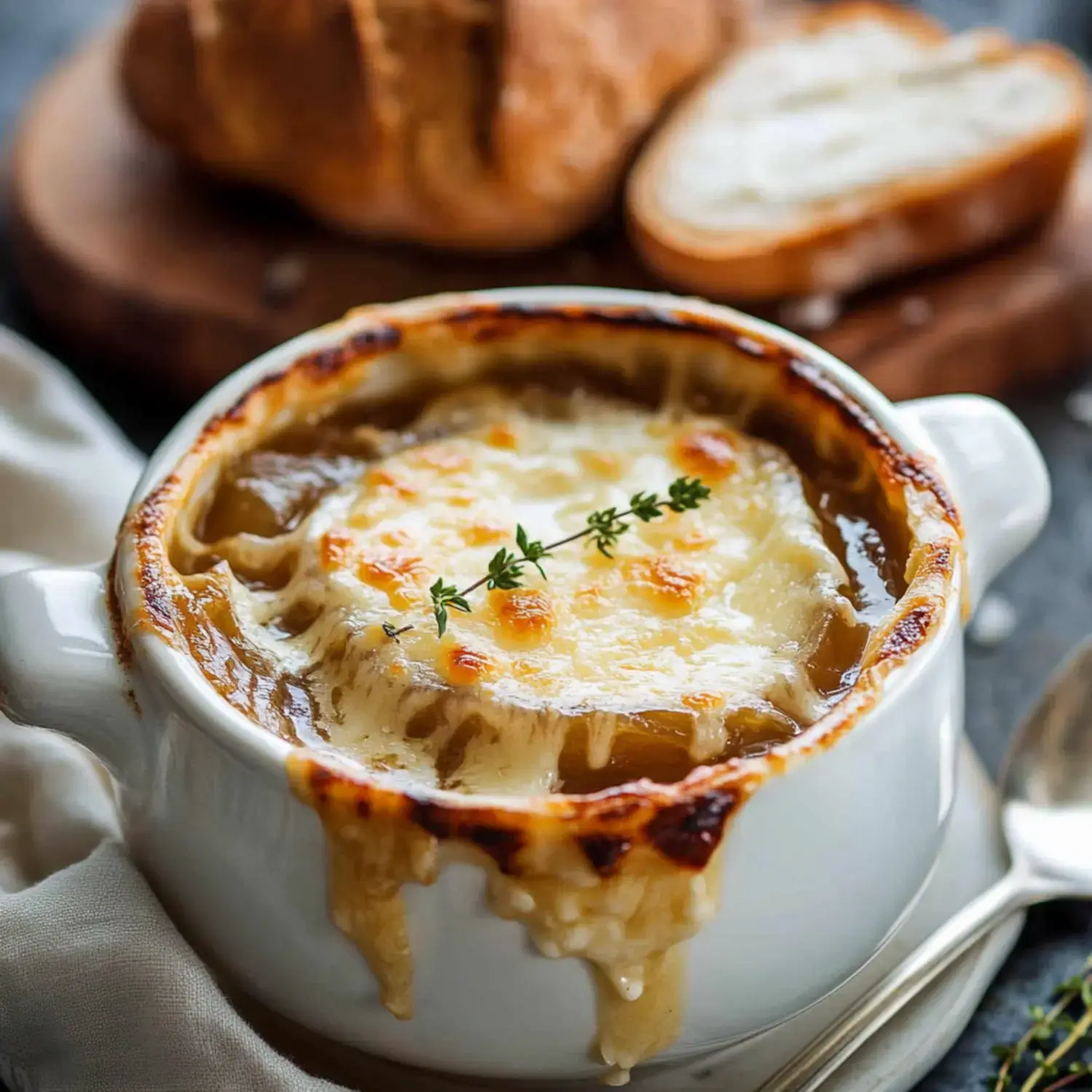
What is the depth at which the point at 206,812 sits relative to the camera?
130 cm

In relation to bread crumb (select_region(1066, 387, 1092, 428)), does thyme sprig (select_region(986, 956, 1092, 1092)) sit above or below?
above

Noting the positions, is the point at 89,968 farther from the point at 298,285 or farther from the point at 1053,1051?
the point at 298,285

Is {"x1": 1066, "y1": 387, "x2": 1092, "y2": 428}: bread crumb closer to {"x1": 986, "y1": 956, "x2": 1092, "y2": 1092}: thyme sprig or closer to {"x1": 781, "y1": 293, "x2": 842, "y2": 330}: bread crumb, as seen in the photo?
{"x1": 781, "y1": 293, "x2": 842, "y2": 330}: bread crumb

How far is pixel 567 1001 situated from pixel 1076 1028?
61 centimetres

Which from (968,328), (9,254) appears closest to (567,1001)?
(968,328)

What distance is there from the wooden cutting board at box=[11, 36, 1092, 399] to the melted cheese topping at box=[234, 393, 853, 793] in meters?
0.97

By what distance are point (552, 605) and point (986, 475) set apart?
481 millimetres

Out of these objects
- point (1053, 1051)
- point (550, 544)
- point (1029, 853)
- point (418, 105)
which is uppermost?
point (550, 544)

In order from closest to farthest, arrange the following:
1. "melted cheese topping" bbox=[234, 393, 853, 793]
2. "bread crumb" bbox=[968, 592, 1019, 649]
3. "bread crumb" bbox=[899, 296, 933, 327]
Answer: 1. "melted cheese topping" bbox=[234, 393, 853, 793]
2. "bread crumb" bbox=[968, 592, 1019, 649]
3. "bread crumb" bbox=[899, 296, 933, 327]

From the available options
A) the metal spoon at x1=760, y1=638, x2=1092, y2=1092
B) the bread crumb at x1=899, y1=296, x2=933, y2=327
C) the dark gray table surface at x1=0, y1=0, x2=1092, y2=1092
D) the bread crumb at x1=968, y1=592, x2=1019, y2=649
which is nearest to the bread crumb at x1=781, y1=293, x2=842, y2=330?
the bread crumb at x1=899, y1=296, x2=933, y2=327

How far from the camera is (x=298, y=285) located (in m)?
2.61

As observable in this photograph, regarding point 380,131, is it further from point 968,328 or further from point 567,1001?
point 567,1001

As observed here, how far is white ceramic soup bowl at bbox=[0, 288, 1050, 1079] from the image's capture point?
1.23 metres

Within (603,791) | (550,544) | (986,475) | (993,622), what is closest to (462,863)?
(603,791)
